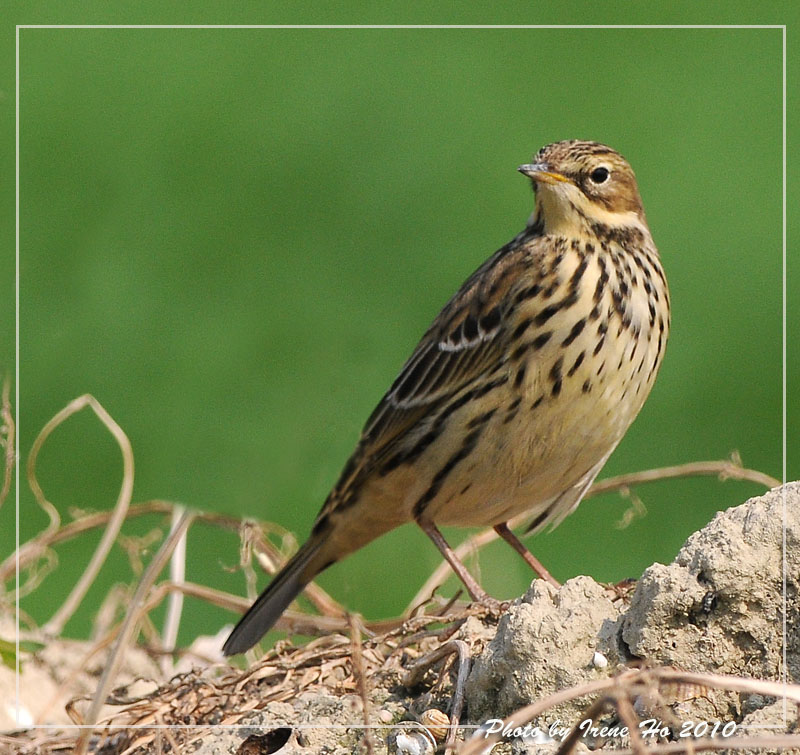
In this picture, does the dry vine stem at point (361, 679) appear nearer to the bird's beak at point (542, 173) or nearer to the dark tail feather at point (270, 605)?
the dark tail feather at point (270, 605)

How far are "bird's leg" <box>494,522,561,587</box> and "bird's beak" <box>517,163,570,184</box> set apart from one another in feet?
5.04

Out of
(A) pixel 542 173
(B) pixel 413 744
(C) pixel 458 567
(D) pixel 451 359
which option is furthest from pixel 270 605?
(A) pixel 542 173

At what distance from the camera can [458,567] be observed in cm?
602

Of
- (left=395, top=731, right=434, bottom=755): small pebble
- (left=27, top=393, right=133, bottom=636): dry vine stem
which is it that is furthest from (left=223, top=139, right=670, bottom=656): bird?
(left=395, top=731, right=434, bottom=755): small pebble

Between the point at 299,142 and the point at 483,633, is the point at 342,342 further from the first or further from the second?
the point at 483,633

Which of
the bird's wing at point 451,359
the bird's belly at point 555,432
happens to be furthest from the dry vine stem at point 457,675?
the bird's wing at point 451,359

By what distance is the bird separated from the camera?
5629 mm

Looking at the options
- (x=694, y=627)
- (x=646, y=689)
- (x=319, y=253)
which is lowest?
(x=694, y=627)

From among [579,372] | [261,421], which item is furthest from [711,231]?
[261,421]

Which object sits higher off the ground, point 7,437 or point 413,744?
point 7,437

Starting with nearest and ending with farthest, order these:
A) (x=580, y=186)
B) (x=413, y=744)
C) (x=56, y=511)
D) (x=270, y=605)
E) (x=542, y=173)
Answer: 1. (x=413, y=744)
2. (x=542, y=173)
3. (x=580, y=186)
4. (x=270, y=605)
5. (x=56, y=511)

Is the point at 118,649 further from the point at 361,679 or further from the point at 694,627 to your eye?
the point at 694,627

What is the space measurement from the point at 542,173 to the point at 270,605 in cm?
197

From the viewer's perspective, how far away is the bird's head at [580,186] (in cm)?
580
